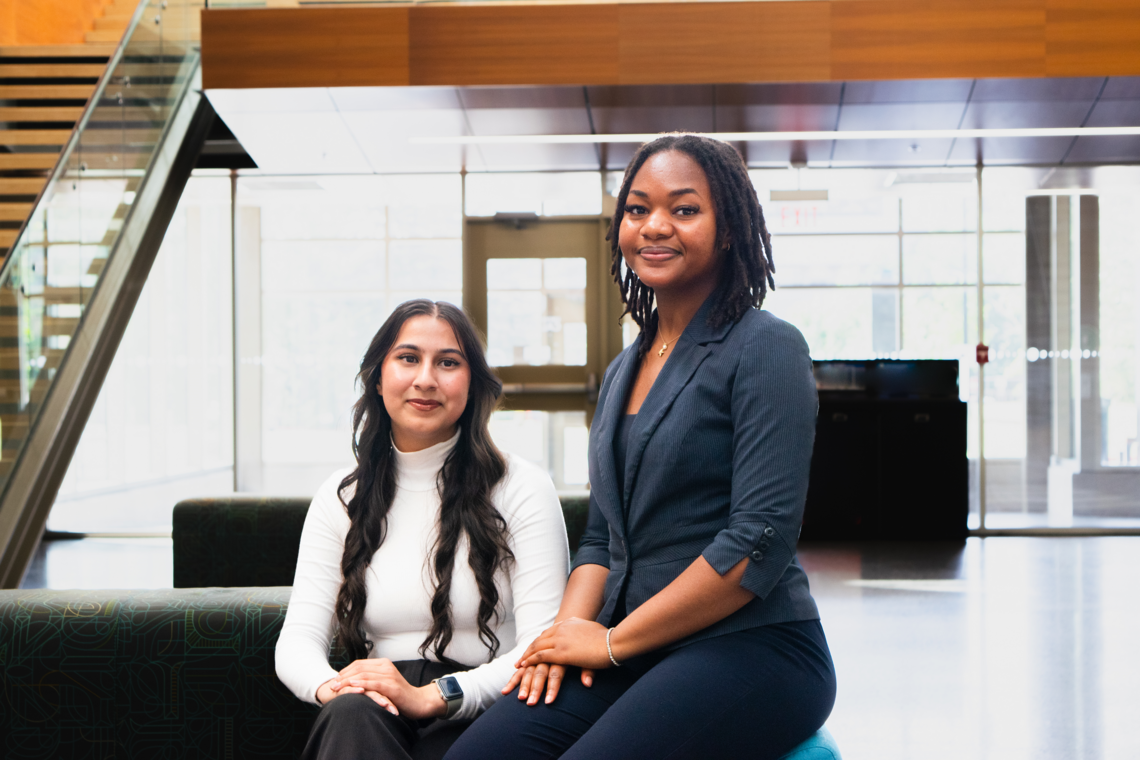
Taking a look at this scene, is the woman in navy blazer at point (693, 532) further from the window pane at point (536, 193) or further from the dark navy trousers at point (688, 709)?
the window pane at point (536, 193)

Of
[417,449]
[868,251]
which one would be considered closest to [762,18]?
[868,251]

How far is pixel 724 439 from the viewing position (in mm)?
1523

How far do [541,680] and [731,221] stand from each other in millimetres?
882

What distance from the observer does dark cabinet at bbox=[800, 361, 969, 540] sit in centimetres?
711

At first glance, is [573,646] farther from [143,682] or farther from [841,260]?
[841,260]

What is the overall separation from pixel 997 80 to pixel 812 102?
3.88ft

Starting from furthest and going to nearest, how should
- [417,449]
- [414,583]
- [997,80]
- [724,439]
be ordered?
[997,80] → [417,449] → [414,583] → [724,439]

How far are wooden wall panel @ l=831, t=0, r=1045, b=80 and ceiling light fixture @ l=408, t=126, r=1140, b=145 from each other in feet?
2.48

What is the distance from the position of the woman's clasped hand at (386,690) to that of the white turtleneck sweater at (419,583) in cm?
12

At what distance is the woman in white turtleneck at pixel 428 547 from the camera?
5.71 ft

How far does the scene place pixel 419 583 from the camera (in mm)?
1854

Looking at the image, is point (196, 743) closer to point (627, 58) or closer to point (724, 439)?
point (724, 439)

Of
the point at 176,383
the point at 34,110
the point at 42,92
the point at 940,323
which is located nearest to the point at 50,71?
the point at 42,92

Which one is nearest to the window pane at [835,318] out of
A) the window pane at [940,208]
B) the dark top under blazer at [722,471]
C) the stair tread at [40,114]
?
the window pane at [940,208]
